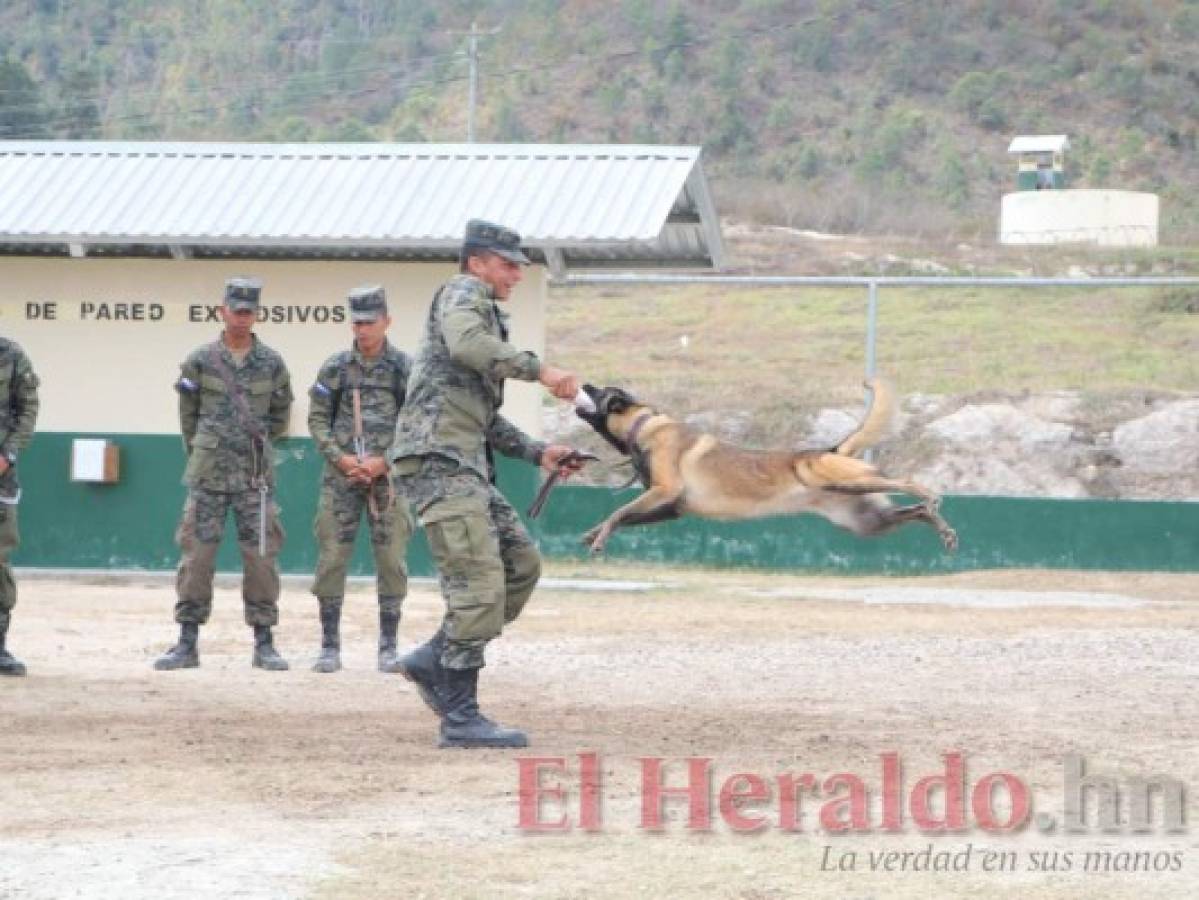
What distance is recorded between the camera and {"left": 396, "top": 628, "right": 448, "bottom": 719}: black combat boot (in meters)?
8.39

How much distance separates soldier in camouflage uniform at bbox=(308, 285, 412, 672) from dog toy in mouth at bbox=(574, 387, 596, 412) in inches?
124

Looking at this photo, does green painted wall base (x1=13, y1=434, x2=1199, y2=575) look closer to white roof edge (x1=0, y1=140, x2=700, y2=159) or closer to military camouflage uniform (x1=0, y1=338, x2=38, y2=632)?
white roof edge (x1=0, y1=140, x2=700, y2=159)

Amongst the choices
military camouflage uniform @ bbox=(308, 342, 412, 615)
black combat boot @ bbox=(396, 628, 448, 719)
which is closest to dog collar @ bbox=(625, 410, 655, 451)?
black combat boot @ bbox=(396, 628, 448, 719)

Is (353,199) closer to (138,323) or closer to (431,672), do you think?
(138,323)

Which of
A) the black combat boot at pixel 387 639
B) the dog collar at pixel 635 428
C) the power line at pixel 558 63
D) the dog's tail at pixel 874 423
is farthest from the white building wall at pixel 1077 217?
the dog collar at pixel 635 428

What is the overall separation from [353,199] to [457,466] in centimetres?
875

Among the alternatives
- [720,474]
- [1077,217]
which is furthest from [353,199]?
[1077,217]

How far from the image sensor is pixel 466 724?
8.31 metres

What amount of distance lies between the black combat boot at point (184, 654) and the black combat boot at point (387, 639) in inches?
37.6

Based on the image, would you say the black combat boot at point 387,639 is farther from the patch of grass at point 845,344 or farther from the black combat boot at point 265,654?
the patch of grass at point 845,344

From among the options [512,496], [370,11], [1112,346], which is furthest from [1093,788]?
[370,11]

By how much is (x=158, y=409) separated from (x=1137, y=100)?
136ft

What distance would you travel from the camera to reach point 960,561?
18000 mm

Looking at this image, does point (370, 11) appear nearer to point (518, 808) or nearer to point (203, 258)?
point (203, 258)
